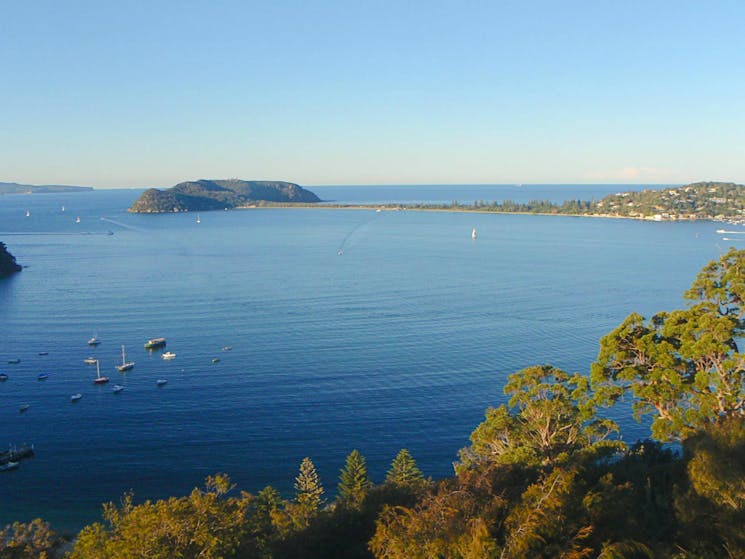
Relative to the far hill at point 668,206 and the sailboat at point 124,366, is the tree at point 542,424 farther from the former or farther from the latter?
the far hill at point 668,206

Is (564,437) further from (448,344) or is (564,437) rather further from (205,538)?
(448,344)

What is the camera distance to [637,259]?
71.1 m

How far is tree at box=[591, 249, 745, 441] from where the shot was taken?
39.5 ft

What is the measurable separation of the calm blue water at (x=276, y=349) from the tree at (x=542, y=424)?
7.94 meters

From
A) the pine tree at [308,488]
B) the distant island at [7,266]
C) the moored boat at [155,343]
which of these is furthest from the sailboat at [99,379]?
the distant island at [7,266]

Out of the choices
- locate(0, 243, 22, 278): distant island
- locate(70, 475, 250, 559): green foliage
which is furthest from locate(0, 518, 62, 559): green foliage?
locate(0, 243, 22, 278): distant island

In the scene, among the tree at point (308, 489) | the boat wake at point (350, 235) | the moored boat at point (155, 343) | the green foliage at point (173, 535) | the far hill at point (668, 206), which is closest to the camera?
the green foliage at point (173, 535)

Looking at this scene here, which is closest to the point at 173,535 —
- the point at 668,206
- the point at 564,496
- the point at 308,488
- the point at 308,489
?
the point at 564,496

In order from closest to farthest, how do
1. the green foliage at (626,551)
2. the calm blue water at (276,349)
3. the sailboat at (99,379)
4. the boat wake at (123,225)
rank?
the green foliage at (626,551) < the calm blue water at (276,349) < the sailboat at (99,379) < the boat wake at (123,225)

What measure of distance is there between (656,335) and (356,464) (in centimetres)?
967

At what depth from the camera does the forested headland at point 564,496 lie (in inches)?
277

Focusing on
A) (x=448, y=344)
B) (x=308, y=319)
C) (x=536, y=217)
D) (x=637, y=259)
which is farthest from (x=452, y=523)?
(x=536, y=217)

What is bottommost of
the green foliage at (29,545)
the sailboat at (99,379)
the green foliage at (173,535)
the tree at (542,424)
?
the sailboat at (99,379)

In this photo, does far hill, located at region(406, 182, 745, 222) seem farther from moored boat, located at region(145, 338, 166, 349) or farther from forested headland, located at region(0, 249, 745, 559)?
forested headland, located at region(0, 249, 745, 559)
